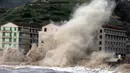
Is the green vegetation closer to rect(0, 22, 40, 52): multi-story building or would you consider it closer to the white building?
rect(0, 22, 40, 52): multi-story building

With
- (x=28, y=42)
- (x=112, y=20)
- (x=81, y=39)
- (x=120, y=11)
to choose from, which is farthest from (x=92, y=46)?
(x=120, y=11)

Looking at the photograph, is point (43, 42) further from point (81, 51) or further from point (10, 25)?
point (10, 25)

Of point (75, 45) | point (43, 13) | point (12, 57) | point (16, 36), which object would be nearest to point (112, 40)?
point (75, 45)

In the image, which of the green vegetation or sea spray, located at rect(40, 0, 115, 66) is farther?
the green vegetation

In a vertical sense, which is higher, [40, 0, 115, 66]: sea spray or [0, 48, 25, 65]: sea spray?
[40, 0, 115, 66]: sea spray

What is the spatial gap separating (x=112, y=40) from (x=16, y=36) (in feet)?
73.6

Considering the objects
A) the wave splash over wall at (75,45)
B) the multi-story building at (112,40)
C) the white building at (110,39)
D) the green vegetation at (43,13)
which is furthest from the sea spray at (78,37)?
the green vegetation at (43,13)

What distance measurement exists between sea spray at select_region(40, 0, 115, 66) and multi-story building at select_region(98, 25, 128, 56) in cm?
1171

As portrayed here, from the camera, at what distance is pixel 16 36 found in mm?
90312

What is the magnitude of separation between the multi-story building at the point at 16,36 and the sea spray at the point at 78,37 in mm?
21178

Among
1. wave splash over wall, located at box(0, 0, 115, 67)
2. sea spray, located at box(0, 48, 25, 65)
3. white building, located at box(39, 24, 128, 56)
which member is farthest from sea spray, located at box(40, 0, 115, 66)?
white building, located at box(39, 24, 128, 56)

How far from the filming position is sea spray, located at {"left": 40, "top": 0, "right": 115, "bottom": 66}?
64.8 metres

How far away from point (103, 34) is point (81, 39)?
1746 centimetres

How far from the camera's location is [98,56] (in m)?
65.0
